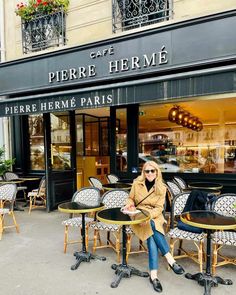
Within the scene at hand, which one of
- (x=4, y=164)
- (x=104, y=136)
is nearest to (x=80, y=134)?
(x=104, y=136)

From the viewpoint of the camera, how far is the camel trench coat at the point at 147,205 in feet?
11.3

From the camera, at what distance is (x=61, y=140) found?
7.50 m

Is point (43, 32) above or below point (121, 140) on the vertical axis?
above

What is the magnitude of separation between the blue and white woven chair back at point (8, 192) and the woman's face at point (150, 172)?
3.11 metres

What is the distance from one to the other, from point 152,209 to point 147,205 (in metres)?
0.10

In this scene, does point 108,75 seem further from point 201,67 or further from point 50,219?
point 50,219

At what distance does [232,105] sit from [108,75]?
3137 millimetres

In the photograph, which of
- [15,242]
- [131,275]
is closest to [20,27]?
[15,242]

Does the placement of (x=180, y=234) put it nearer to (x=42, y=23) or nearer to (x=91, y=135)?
(x=42, y=23)

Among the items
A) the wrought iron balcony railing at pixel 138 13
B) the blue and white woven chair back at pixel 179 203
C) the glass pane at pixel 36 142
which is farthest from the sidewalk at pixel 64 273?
the wrought iron balcony railing at pixel 138 13

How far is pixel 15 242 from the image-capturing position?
15.6ft

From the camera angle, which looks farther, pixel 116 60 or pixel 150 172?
pixel 116 60

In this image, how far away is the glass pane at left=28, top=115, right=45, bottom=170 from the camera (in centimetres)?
838

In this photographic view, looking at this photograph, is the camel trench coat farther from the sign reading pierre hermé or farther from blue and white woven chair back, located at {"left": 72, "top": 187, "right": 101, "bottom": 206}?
the sign reading pierre hermé
